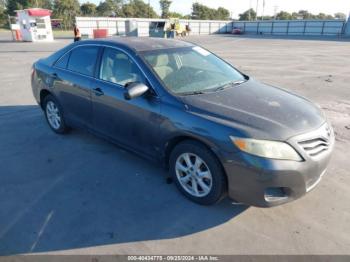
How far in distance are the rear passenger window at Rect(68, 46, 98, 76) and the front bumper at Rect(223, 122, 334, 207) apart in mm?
2466

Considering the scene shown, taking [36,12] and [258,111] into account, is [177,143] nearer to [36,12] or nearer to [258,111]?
[258,111]

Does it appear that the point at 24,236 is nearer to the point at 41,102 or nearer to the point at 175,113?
the point at 175,113

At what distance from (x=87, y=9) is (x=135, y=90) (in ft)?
253

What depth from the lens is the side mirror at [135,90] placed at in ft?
10.3

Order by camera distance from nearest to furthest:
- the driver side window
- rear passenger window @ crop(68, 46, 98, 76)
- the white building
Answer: the driver side window
rear passenger window @ crop(68, 46, 98, 76)
the white building

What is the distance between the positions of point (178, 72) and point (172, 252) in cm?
210

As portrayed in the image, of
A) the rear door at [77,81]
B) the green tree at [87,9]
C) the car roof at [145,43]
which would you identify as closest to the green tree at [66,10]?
the green tree at [87,9]

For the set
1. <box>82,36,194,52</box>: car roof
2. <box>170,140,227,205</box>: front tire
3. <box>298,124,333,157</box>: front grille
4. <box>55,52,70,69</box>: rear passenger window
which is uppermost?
<box>82,36,194,52</box>: car roof

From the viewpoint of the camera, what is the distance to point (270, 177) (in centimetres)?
255

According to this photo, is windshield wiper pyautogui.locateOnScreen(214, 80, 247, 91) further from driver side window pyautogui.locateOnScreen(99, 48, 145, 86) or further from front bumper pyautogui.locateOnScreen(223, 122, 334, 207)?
front bumper pyautogui.locateOnScreen(223, 122, 334, 207)

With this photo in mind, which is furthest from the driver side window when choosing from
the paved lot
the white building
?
the white building

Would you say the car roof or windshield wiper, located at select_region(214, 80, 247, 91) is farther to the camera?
the car roof

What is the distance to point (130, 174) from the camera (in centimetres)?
377

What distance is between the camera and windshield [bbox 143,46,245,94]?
3416mm
